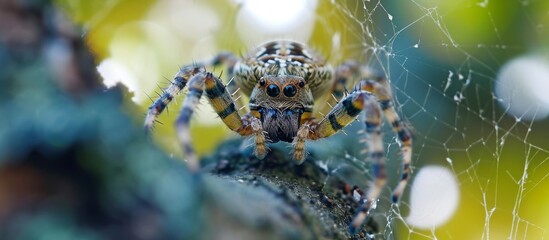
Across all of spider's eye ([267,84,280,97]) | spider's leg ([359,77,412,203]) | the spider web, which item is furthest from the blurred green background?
spider's eye ([267,84,280,97])

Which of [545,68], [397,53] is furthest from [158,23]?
[545,68]

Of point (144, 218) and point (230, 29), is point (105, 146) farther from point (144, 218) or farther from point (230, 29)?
point (230, 29)

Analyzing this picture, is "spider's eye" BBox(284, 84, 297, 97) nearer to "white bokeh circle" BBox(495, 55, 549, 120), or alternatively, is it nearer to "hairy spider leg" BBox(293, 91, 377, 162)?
"hairy spider leg" BBox(293, 91, 377, 162)

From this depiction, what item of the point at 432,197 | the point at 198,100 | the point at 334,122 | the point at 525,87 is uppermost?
the point at 525,87

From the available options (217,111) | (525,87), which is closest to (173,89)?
(217,111)

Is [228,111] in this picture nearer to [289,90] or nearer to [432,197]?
[289,90]

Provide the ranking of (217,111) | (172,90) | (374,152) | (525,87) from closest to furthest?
(374,152) < (172,90) < (217,111) < (525,87)

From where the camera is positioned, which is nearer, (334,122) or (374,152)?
(374,152)
